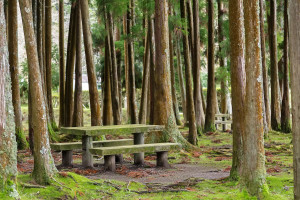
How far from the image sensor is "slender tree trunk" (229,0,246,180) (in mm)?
8586

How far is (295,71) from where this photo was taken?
4035 mm

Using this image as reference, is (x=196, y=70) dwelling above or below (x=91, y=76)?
above

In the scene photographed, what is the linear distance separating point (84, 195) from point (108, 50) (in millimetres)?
15564

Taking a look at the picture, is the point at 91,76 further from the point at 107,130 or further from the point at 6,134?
the point at 6,134

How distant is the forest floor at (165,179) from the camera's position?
7.45 meters

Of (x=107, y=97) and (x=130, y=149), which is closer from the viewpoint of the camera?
(x=130, y=149)

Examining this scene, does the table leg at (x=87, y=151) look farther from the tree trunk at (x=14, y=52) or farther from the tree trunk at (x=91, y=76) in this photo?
the tree trunk at (x=91, y=76)

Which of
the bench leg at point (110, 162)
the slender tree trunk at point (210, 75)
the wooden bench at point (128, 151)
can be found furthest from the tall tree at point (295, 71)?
the slender tree trunk at point (210, 75)

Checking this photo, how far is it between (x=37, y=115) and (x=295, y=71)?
15.1 feet

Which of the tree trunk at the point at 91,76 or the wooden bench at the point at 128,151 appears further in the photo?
the tree trunk at the point at 91,76

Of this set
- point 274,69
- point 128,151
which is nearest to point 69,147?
point 128,151

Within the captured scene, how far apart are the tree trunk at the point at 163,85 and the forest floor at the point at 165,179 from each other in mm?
679

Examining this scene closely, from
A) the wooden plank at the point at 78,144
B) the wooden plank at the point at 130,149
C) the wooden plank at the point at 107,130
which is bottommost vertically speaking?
the wooden plank at the point at 130,149

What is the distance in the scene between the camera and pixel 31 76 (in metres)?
7.41
